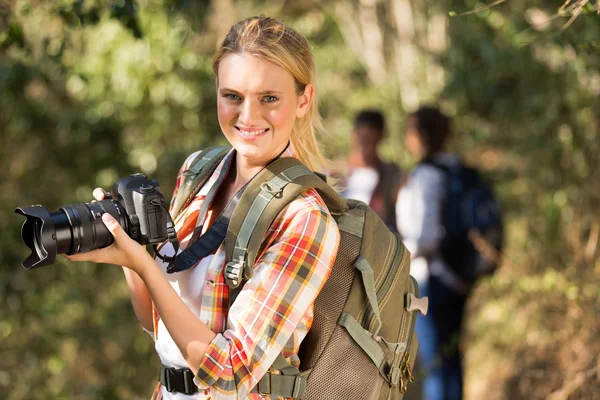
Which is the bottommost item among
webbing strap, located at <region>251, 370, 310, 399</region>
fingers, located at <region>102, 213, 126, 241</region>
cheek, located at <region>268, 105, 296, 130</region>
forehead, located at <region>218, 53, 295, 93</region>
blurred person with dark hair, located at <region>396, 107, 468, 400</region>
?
blurred person with dark hair, located at <region>396, 107, 468, 400</region>

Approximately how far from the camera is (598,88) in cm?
542

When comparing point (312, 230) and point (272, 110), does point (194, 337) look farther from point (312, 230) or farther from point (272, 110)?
point (272, 110)

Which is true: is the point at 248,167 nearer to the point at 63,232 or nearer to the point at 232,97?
the point at 232,97

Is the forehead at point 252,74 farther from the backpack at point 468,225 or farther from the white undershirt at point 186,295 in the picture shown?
the backpack at point 468,225

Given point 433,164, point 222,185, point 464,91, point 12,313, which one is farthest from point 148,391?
point 222,185

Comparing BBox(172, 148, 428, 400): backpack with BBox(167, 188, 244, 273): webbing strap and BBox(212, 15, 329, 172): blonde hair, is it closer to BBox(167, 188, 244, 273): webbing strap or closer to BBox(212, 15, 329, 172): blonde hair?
BBox(167, 188, 244, 273): webbing strap

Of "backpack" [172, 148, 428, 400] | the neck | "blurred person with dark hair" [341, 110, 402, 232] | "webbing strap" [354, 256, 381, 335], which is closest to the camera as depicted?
"backpack" [172, 148, 428, 400]

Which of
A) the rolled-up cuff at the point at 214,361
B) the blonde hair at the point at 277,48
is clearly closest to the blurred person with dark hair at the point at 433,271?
the blonde hair at the point at 277,48

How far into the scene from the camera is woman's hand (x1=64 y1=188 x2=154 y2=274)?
1976 millimetres

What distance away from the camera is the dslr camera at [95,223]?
Result: 6.39 feet

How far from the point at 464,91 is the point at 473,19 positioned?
2.52 metres

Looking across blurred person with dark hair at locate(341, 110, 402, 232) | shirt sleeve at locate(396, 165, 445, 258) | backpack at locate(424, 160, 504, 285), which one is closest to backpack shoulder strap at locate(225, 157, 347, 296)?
shirt sleeve at locate(396, 165, 445, 258)

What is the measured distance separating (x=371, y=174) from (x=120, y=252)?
3353 mm

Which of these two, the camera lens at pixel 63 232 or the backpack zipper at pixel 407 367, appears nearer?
the camera lens at pixel 63 232
